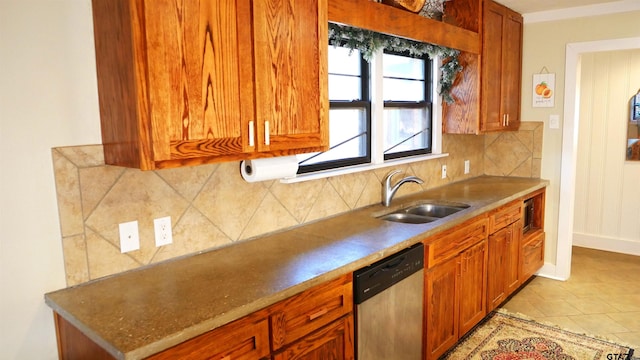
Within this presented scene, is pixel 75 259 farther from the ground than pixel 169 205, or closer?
closer

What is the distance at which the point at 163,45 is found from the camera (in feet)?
5.09

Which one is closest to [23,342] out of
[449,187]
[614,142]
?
[449,187]

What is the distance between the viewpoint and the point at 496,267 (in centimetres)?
332

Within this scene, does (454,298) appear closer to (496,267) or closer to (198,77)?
(496,267)

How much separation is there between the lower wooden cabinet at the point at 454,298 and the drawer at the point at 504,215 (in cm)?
20

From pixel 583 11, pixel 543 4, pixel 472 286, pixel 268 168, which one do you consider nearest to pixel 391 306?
pixel 268 168

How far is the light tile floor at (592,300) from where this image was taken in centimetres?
326

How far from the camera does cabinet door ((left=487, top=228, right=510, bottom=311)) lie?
10.6 ft

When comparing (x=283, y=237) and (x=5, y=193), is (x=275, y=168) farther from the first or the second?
(x=5, y=193)

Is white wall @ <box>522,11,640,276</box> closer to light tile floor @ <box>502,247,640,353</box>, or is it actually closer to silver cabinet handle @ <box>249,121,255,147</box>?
light tile floor @ <box>502,247,640,353</box>

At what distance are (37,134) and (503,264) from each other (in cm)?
306

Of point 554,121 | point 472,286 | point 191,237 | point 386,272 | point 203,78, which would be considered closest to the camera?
point 203,78

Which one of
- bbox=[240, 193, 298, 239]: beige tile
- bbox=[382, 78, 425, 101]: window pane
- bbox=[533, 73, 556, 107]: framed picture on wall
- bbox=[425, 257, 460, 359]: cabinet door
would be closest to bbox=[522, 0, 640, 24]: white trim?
bbox=[533, 73, 556, 107]: framed picture on wall

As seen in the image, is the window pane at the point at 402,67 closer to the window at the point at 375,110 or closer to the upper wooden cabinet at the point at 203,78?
the window at the point at 375,110
